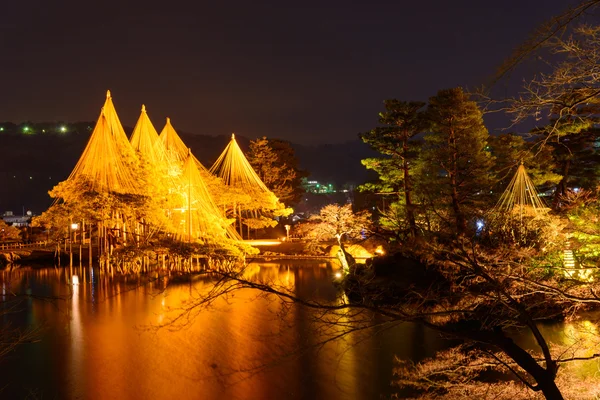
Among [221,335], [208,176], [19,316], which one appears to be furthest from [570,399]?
[208,176]

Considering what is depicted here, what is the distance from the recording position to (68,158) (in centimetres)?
6825

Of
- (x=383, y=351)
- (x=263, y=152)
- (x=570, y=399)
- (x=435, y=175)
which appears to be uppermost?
(x=263, y=152)

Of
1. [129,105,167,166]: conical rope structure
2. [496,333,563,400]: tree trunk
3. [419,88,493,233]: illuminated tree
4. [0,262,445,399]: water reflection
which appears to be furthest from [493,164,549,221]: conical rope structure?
[129,105,167,166]: conical rope structure

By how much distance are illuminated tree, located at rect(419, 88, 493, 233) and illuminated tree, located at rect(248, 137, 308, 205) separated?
15051mm

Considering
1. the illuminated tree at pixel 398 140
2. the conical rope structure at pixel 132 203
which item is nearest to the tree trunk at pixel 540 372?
the illuminated tree at pixel 398 140

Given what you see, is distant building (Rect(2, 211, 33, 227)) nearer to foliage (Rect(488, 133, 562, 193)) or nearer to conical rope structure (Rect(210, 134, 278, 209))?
conical rope structure (Rect(210, 134, 278, 209))

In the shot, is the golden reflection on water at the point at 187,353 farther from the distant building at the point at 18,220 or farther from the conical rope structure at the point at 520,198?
the distant building at the point at 18,220

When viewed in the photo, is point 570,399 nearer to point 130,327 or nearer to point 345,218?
point 130,327

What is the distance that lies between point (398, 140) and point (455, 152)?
2.23 metres

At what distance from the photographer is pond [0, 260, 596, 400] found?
736 centimetres

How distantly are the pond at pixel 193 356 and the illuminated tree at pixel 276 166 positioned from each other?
626 inches

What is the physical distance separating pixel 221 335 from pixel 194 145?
2957 inches

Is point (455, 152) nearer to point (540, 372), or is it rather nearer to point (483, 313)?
point (483, 313)

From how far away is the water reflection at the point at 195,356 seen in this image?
291 inches
